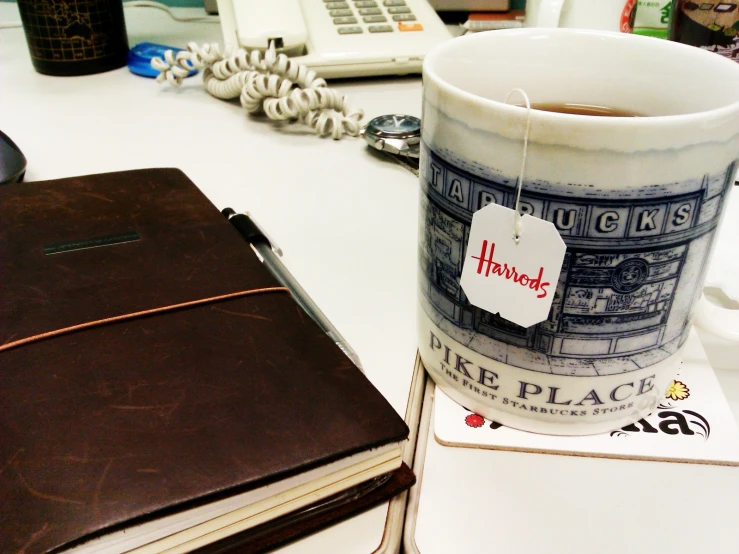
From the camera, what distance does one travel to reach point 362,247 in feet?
1.56

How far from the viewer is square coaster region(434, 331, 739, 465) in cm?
30

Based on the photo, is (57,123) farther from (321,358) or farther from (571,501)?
(571,501)

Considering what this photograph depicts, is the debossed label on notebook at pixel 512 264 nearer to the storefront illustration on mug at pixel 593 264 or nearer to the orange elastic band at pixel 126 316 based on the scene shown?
the storefront illustration on mug at pixel 593 264

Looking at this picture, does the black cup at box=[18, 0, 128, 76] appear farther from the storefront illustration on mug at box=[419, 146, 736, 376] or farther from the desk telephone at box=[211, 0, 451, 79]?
the storefront illustration on mug at box=[419, 146, 736, 376]

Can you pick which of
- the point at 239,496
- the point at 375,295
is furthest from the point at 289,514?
the point at 375,295

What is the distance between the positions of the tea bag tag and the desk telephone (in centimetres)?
56

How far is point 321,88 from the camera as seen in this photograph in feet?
2.20

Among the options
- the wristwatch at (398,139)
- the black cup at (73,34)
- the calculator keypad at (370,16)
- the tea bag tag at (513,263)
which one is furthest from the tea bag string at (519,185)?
the black cup at (73,34)

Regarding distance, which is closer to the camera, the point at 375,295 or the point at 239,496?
the point at 239,496

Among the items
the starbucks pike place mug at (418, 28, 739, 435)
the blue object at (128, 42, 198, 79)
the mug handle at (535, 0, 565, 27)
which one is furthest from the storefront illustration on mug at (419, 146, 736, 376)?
the blue object at (128, 42, 198, 79)

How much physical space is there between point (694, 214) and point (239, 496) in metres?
0.20

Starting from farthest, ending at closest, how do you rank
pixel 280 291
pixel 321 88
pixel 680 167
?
1. pixel 321 88
2. pixel 280 291
3. pixel 680 167

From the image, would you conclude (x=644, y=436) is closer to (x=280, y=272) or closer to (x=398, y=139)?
(x=280, y=272)

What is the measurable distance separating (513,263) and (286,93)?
478 millimetres
